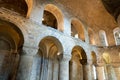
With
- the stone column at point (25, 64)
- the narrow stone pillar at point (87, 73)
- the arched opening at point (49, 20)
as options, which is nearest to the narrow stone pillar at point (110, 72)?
the narrow stone pillar at point (87, 73)

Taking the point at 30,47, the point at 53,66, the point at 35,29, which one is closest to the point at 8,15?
the point at 35,29

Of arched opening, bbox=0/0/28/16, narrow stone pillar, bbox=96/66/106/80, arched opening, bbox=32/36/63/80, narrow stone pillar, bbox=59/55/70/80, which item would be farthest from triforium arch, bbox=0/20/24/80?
narrow stone pillar, bbox=96/66/106/80

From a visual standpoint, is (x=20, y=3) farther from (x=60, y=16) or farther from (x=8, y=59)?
(x=8, y=59)

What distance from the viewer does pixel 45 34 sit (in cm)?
845

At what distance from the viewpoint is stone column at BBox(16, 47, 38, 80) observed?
21.4 ft

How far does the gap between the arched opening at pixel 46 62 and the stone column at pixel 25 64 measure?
391 cm

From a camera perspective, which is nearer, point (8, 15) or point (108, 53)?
point (8, 15)

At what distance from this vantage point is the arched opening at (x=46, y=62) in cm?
1120

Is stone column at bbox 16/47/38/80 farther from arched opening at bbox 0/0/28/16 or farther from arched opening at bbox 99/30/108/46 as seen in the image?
arched opening at bbox 99/30/108/46

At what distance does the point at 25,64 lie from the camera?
6742 mm

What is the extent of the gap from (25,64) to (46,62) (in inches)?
205

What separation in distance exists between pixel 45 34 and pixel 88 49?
5.24 meters

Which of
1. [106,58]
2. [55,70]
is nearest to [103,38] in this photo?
[106,58]

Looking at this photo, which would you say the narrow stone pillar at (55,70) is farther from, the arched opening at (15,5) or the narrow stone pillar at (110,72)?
the arched opening at (15,5)
